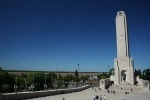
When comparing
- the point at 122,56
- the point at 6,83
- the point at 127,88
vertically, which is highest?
the point at 122,56

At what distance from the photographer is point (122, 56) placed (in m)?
64.0

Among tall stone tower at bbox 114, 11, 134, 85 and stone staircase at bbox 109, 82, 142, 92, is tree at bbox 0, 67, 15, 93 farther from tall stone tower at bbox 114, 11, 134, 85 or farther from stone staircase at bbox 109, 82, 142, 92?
tall stone tower at bbox 114, 11, 134, 85

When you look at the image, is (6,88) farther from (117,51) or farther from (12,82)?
(117,51)

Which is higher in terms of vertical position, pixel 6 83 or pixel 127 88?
pixel 6 83

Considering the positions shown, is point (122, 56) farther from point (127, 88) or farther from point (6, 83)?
point (6, 83)

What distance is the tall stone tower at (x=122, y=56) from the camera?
2434 inches

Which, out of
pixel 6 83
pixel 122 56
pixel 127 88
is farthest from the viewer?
pixel 122 56

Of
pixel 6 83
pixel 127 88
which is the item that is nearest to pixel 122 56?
pixel 127 88

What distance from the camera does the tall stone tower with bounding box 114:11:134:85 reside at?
61.8 m

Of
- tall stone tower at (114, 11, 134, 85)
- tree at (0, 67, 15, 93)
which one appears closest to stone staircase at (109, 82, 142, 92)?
tall stone tower at (114, 11, 134, 85)

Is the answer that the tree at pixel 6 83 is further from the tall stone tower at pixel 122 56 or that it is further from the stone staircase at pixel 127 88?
the tall stone tower at pixel 122 56

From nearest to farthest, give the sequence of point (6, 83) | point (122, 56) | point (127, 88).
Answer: point (6, 83) < point (127, 88) < point (122, 56)

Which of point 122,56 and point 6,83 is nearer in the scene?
point 6,83

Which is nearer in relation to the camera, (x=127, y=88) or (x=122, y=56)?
(x=127, y=88)
